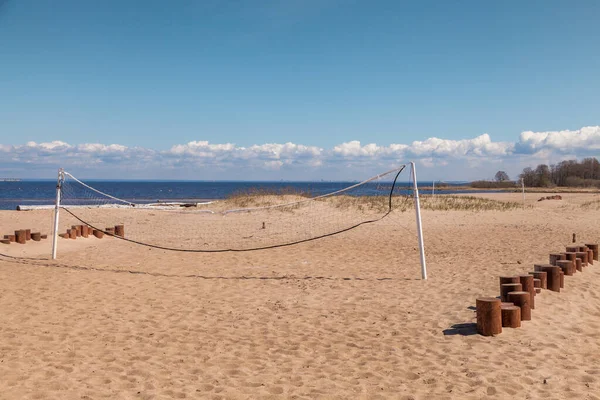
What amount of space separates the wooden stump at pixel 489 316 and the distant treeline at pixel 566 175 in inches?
2710

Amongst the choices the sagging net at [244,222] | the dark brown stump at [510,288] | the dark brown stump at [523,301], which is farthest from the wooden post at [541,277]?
the sagging net at [244,222]

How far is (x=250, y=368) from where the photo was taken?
5.30m

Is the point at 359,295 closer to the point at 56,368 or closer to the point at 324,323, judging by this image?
the point at 324,323

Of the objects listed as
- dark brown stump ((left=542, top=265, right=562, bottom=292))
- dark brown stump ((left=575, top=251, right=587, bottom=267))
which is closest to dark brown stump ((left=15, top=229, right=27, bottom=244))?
dark brown stump ((left=542, top=265, right=562, bottom=292))

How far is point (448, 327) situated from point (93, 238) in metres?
12.8

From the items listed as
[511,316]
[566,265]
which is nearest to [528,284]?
[511,316]

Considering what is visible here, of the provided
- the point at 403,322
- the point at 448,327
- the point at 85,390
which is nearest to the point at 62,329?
the point at 85,390

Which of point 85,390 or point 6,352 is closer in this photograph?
point 85,390

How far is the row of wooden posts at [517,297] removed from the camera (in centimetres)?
610

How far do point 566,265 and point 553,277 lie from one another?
42.2 inches

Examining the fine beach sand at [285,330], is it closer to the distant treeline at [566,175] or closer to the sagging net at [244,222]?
the sagging net at [244,222]

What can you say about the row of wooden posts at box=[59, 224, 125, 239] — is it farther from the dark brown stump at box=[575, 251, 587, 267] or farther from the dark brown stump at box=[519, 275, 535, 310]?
the dark brown stump at box=[575, 251, 587, 267]

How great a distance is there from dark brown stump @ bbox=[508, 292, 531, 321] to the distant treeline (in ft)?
223

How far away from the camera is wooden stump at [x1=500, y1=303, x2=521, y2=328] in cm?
634
